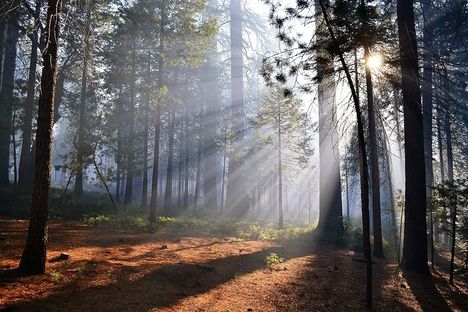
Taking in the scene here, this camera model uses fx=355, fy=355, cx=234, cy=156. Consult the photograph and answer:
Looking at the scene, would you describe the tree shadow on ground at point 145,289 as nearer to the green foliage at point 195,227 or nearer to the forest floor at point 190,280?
the forest floor at point 190,280

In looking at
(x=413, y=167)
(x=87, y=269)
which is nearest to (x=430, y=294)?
(x=413, y=167)

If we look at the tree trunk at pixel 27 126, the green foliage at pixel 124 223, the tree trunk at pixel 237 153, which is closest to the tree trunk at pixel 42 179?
the green foliage at pixel 124 223

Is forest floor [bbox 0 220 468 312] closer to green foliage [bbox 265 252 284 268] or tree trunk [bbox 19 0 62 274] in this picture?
green foliage [bbox 265 252 284 268]

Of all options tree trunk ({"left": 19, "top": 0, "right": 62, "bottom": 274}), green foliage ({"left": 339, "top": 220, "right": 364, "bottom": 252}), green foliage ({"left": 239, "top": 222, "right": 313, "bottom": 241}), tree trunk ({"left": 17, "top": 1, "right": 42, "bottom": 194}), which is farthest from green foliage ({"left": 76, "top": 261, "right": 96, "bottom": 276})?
tree trunk ({"left": 17, "top": 1, "right": 42, "bottom": 194})

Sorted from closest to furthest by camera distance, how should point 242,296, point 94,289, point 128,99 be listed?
point 94,289, point 242,296, point 128,99

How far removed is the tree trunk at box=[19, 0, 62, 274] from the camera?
6801mm

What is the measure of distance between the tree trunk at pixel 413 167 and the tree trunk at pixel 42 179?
9.73m

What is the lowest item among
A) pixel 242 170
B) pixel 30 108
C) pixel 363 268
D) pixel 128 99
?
pixel 363 268

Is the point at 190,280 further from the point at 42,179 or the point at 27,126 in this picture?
the point at 27,126

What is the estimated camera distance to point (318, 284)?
895cm

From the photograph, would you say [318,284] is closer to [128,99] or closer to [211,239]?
[211,239]

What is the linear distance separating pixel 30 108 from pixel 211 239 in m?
12.5

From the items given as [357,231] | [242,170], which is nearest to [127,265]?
[357,231]

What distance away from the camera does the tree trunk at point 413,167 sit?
36.4ft
